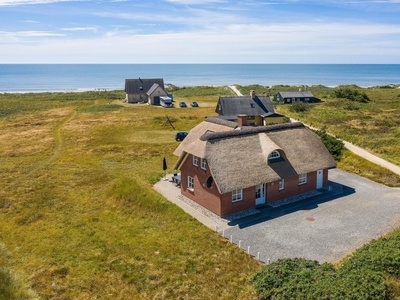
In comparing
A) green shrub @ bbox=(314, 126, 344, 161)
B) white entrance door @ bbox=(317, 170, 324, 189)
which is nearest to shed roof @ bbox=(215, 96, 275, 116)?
green shrub @ bbox=(314, 126, 344, 161)

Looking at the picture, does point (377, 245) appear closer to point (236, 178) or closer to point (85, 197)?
point (236, 178)

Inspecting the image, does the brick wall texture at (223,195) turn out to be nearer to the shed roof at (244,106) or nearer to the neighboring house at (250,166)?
the neighboring house at (250,166)

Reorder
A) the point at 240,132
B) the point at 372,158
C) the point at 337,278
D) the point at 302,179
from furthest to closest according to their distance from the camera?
1. the point at 372,158
2. the point at 302,179
3. the point at 240,132
4. the point at 337,278

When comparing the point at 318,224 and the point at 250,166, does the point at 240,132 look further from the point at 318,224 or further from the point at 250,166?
the point at 318,224

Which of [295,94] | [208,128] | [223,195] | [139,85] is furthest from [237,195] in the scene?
[139,85]

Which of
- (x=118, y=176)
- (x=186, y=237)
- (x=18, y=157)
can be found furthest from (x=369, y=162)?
(x=18, y=157)

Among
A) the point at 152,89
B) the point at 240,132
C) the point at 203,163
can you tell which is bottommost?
the point at 203,163

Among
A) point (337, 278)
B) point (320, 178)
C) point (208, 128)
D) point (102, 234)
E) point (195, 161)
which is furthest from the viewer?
point (208, 128)
